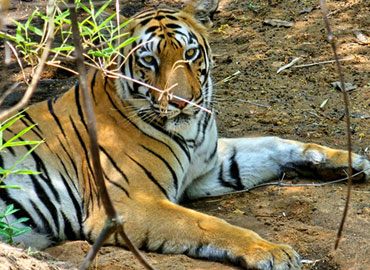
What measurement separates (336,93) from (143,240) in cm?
273

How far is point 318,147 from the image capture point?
14.3 feet

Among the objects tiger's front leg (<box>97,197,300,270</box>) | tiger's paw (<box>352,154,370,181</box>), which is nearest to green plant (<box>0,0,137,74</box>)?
tiger's front leg (<box>97,197,300,270</box>)

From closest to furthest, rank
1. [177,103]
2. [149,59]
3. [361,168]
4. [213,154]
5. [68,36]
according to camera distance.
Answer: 1. [68,36]
2. [177,103]
3. [149,59]
4. [361,168]
5. [213,154]

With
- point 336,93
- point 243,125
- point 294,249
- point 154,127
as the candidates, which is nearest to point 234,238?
point 294,249

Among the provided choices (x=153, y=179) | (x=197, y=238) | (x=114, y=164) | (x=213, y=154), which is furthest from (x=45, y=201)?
(x=213, y=154)

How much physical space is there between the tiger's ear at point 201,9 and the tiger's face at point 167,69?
6.0 inches

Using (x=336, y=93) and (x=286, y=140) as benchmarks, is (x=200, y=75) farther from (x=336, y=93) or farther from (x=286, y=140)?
(x=336, y=93)

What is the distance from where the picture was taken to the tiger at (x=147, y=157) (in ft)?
11.5

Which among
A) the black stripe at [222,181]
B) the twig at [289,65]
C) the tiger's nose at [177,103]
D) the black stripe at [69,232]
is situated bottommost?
the black stripe at [222,181]

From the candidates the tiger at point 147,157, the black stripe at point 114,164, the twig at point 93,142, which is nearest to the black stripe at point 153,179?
the tiger at point 147,157

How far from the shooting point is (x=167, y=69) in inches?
148

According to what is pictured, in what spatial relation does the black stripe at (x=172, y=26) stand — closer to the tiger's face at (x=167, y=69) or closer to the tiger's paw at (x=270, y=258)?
the tiger's face at (x=167, y=69)

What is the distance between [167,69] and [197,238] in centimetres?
108

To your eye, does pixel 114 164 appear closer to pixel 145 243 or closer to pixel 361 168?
→ pixel 145 243
